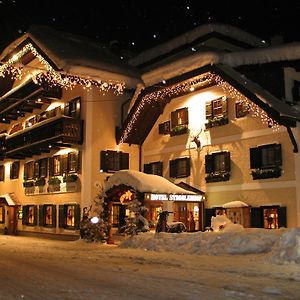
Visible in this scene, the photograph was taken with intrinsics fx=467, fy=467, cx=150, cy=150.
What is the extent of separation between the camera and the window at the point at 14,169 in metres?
35.9

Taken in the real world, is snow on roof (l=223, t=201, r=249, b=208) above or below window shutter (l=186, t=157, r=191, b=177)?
below

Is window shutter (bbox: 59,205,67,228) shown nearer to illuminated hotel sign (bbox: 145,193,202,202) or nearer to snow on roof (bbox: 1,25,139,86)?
illuminated hotel sign (bbox: 145,193,202,202)

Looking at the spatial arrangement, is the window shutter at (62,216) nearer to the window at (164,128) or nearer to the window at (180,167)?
the window at (180,167)

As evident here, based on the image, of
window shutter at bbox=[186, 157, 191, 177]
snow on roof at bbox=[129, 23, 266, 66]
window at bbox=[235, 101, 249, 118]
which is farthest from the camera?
window shutter at bbox=[186, 157, 191, 177]

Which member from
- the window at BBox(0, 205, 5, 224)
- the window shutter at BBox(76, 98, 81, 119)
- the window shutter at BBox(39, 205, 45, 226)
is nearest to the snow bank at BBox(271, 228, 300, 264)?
the window shutter at BBox(76, 98, 81, 119)

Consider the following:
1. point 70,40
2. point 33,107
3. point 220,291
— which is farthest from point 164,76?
point 220,291

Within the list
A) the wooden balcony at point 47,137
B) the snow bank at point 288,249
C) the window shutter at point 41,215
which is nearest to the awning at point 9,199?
the wooden balcony at point 47,137

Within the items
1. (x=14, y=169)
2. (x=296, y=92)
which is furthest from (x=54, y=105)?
(x=296, y=92)

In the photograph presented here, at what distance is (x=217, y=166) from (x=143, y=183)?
4.40 metres

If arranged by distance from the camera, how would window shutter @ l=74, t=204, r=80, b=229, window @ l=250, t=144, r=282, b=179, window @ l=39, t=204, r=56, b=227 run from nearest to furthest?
window @ l=250, t=144, r=282, b=179
window shutter @ l=74, t=204, r=80, b=229
window @ l=39, t=204, r=56, b=227

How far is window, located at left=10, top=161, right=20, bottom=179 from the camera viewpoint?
35.9 metres

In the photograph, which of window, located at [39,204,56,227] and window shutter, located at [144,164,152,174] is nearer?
window shutter, located at [144,164,152,174]

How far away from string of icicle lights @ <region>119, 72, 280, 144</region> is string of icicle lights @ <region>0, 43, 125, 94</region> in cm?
183

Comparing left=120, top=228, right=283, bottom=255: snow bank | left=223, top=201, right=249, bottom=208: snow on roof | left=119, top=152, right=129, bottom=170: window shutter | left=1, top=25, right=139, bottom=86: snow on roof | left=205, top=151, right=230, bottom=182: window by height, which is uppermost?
left=1, top=25, right=139, bottom=86: snow on roof
